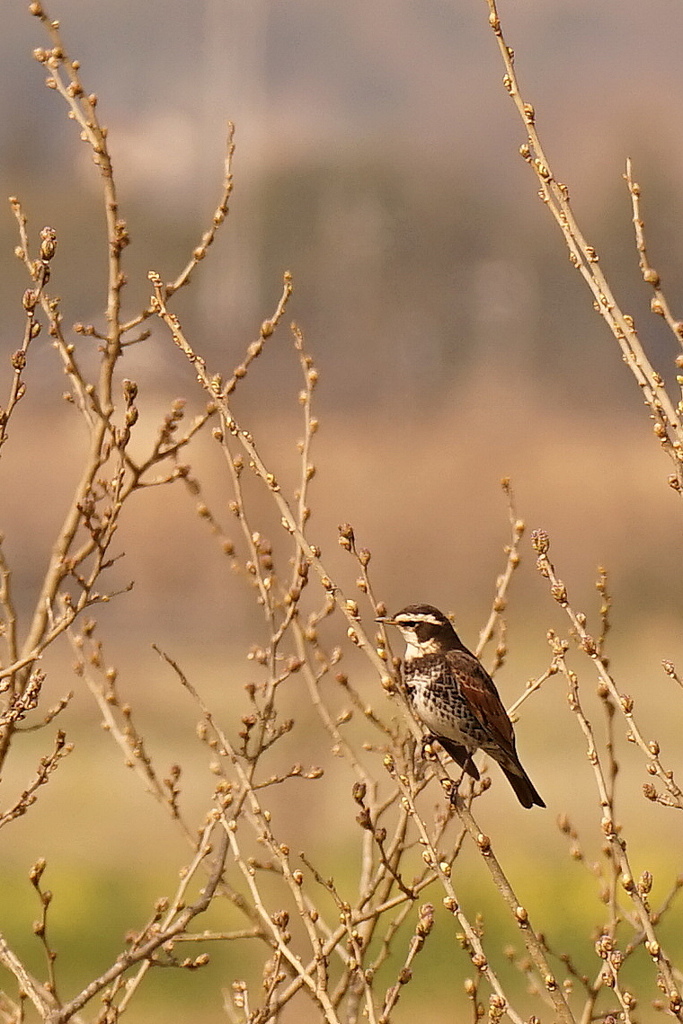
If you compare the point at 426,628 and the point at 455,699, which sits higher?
the point at 426,628

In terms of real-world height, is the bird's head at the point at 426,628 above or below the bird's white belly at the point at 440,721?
above

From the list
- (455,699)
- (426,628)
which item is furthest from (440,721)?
(426,628)

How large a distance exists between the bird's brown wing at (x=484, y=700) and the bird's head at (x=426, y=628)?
75mm

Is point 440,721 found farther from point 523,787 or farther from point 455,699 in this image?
point 523,787

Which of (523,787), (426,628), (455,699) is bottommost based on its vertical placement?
(523,787)

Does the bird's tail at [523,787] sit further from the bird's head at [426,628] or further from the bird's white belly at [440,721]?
the bird's head at [426,628]

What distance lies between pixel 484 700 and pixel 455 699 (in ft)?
0.14

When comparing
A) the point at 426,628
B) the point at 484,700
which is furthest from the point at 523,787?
the point at 426,628

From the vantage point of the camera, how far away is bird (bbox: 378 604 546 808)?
6.29ft

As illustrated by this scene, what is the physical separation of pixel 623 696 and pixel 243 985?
0.53 metres

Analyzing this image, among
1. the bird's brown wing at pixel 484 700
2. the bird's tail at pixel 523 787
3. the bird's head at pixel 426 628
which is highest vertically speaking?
the bird's head at pixel 426 628

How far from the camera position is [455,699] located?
1.94m

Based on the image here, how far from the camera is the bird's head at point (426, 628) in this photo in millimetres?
2012

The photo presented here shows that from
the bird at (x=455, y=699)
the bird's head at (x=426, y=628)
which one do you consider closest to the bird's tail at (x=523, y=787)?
the bird at (x=455, y=699)
